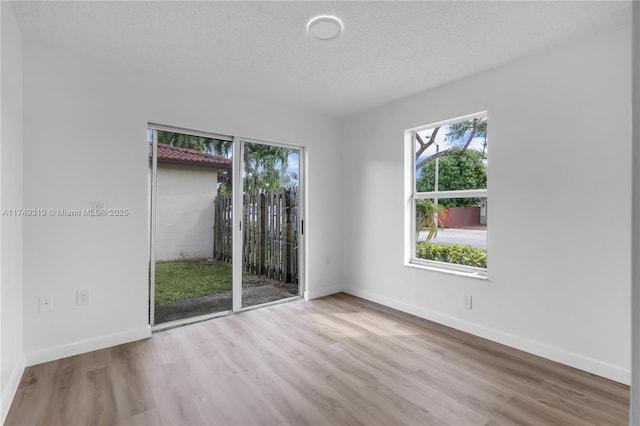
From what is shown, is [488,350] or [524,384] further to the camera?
[488,350]

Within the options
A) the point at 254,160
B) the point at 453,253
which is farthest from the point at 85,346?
the point at 453,253

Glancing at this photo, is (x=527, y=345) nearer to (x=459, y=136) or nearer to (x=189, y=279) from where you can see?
(x=459, y=136)

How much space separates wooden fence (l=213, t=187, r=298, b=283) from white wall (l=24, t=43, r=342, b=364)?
0.81 metres

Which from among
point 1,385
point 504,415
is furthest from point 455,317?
point 1,385

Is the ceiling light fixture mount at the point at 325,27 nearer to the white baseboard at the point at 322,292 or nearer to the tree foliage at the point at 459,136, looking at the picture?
the tree foliage at the point at 459,136

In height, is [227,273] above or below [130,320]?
above

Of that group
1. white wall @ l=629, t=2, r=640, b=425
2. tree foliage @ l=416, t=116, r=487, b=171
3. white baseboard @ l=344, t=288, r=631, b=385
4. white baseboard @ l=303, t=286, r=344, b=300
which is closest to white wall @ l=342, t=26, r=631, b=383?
white baseboard @ l=344, t=288, r=631, b=385

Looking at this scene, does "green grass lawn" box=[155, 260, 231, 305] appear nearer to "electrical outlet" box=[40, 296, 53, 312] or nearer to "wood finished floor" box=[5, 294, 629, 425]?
"wood finished floor" box=[5, 294, 629, 425]

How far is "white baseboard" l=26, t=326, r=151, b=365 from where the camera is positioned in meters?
2.54

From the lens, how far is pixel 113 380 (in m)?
2.31

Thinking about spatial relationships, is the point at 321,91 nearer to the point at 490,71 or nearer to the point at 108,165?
the point at 490,71

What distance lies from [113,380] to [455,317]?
113 inches

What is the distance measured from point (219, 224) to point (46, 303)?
157cm

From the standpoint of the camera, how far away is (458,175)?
11.0 feet
